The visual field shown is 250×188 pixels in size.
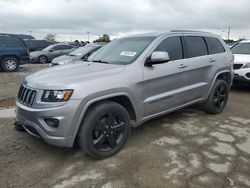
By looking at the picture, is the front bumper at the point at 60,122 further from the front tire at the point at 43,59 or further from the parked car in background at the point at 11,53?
the front tire at the point at 43,59

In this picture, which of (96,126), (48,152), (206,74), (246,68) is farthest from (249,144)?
(246,68)

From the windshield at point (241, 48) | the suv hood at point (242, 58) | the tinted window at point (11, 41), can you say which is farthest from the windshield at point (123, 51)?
the tinted window at point (11, 41)

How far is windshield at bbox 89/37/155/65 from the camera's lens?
3818mm

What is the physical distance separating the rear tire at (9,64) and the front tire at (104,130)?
1066 centimetres

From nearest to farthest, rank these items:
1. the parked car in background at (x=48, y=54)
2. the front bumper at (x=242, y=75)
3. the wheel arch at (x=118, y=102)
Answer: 1. the wheel arch at (x=118, y=102)
2. the front bumper at (x=242, y=75)
3. the parked car in background at (x=48, y=54)

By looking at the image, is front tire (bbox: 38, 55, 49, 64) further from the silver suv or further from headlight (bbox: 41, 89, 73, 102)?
headlight (bbox: 41, 89, 73, 102)

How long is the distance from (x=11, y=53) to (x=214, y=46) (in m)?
10.4

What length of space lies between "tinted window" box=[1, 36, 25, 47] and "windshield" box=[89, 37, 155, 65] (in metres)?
9.46

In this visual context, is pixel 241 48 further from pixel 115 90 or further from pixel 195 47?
pixel 115 90

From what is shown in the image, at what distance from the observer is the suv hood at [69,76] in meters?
3.00

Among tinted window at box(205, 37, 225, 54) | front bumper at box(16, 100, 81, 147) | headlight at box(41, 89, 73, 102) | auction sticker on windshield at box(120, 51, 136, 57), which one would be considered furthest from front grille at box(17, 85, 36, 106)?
tinted window at box(205, 37, 225, 54)

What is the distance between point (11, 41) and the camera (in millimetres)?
12352

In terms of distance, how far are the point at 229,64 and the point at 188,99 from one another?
5.26 ft

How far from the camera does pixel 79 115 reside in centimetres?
296
